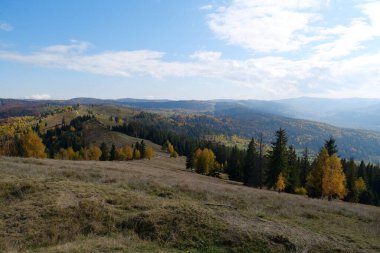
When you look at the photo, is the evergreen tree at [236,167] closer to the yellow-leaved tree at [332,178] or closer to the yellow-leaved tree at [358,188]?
the yellow-leaved tree at [358,188]

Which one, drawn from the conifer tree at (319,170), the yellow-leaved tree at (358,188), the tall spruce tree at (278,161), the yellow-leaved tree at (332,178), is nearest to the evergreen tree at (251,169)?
the tall spruce tree at (278,161)

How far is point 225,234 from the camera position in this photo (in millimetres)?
16484

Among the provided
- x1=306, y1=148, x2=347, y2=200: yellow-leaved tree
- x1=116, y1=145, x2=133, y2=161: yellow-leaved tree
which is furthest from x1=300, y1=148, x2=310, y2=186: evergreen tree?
x1=116, y1=145, x2=133, y2=161: yellow-leaved tree

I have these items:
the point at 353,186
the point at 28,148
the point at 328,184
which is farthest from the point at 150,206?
the point at 28,148

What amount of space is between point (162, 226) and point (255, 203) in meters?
11.9

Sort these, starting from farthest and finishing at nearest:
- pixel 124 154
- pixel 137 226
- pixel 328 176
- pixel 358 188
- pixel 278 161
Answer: pixel 124 154
pixel 358 188
pixel 278 161
pixel 328 176
pixel 137 226

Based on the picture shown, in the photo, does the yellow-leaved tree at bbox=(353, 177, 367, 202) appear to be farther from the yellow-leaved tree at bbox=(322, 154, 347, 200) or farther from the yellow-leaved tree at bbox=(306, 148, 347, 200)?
the yellow-leaved tree at bbox=(322, 154, 347, 200)

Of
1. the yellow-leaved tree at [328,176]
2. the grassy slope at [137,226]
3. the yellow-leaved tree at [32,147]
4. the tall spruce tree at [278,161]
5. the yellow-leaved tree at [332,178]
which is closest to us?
the grassy slope at [137,226]

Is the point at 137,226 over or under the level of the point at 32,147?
over

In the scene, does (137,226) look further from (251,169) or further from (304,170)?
(304,170)

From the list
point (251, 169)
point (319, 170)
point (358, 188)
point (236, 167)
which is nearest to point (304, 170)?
point (358, 188)

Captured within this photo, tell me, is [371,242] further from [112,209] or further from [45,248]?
[45,248]

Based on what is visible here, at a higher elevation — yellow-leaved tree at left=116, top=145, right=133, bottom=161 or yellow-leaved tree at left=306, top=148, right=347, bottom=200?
yellow-leaved tree at left=306, top=148, right=347, bottom=200

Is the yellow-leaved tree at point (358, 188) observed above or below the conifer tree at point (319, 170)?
below
